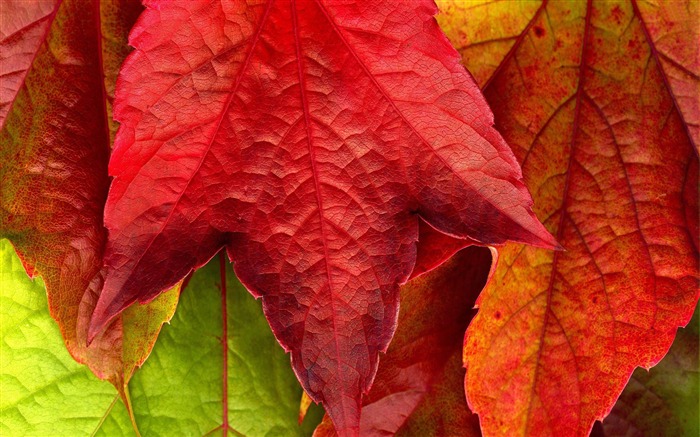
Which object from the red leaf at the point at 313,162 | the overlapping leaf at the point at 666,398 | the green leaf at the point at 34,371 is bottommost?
the overlapping leaf at the point at 666,398

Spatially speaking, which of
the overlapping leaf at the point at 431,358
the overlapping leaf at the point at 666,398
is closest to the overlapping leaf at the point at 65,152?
the overlapping leaf at the point at 431,358

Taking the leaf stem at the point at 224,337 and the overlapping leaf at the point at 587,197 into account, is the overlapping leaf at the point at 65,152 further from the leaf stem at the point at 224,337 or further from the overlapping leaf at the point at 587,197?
the overlapping leaf at the point at 587,197

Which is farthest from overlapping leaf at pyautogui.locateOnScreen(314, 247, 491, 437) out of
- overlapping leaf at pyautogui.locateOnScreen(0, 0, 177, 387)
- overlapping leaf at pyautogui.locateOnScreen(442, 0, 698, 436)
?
overlapping leaf at pyautogui.locateOnScreen(0, 0, 177, 387)

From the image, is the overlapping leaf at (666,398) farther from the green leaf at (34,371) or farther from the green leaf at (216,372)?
the green leaf at (34,371)

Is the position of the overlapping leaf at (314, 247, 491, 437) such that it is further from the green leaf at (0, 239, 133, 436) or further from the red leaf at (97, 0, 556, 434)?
the green leaf at (0, 239, 133, 436)

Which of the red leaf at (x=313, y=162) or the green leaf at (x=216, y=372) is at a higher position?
the red leaf at (x=313, y=162)

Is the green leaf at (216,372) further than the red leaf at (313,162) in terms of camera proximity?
Yes

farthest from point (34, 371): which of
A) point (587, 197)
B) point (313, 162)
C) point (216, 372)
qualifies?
point (587, 197)
